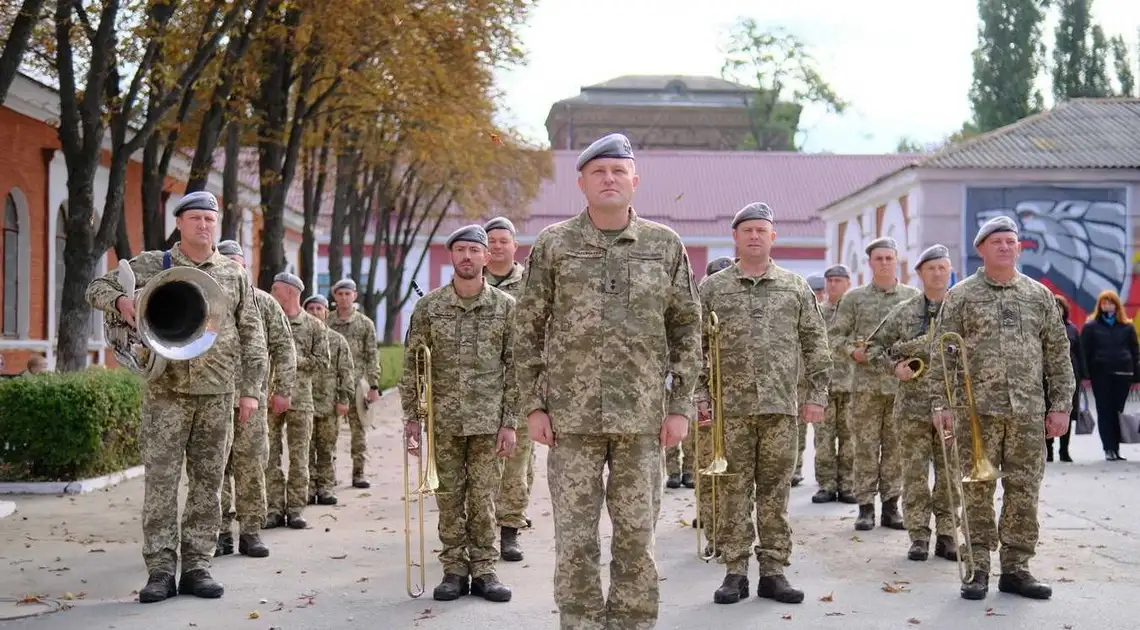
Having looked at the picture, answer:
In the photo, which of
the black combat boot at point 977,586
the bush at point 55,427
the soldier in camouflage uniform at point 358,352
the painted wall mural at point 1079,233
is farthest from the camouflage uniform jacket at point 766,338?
the painted wall mural at point 1079,233

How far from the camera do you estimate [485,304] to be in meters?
9.09

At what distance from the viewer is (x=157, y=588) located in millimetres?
8594

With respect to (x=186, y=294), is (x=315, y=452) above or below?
below

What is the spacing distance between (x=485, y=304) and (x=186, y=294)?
1795 millimetres

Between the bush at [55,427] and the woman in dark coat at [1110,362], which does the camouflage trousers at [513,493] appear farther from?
the woman in dark coat at [1110,362]

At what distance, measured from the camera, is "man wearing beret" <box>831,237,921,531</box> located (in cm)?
1197

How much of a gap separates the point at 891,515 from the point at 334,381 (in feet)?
18.1

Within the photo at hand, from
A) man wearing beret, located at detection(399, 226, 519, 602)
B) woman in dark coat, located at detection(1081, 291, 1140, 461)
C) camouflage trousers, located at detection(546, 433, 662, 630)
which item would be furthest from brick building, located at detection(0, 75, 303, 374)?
camouflage trousers, located at detection(546, 433, 662, 630)

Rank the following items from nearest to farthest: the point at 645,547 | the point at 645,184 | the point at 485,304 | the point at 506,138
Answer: the point at 645,547 < the point at 485,304 < the point at 506,138 < the point at 645,184

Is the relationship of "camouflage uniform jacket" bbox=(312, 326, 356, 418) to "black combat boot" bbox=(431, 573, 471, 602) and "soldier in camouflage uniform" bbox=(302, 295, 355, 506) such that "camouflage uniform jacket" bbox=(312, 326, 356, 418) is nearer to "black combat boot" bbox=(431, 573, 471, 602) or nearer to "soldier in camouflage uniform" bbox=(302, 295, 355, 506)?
"soldier in camouflage uniform" bbox=(302, 295, 355, 506)

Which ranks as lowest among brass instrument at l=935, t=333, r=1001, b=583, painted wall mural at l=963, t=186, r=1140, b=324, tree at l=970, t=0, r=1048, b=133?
brass instrument at l=935, t=333, r=1001, b=583

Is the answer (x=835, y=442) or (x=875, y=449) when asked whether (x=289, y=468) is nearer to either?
(x=875, y=449)

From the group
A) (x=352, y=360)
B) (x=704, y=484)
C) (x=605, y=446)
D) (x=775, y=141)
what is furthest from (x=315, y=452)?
(x=775, y=141)

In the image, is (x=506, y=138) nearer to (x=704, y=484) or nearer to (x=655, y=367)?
(x=704, y=484)
